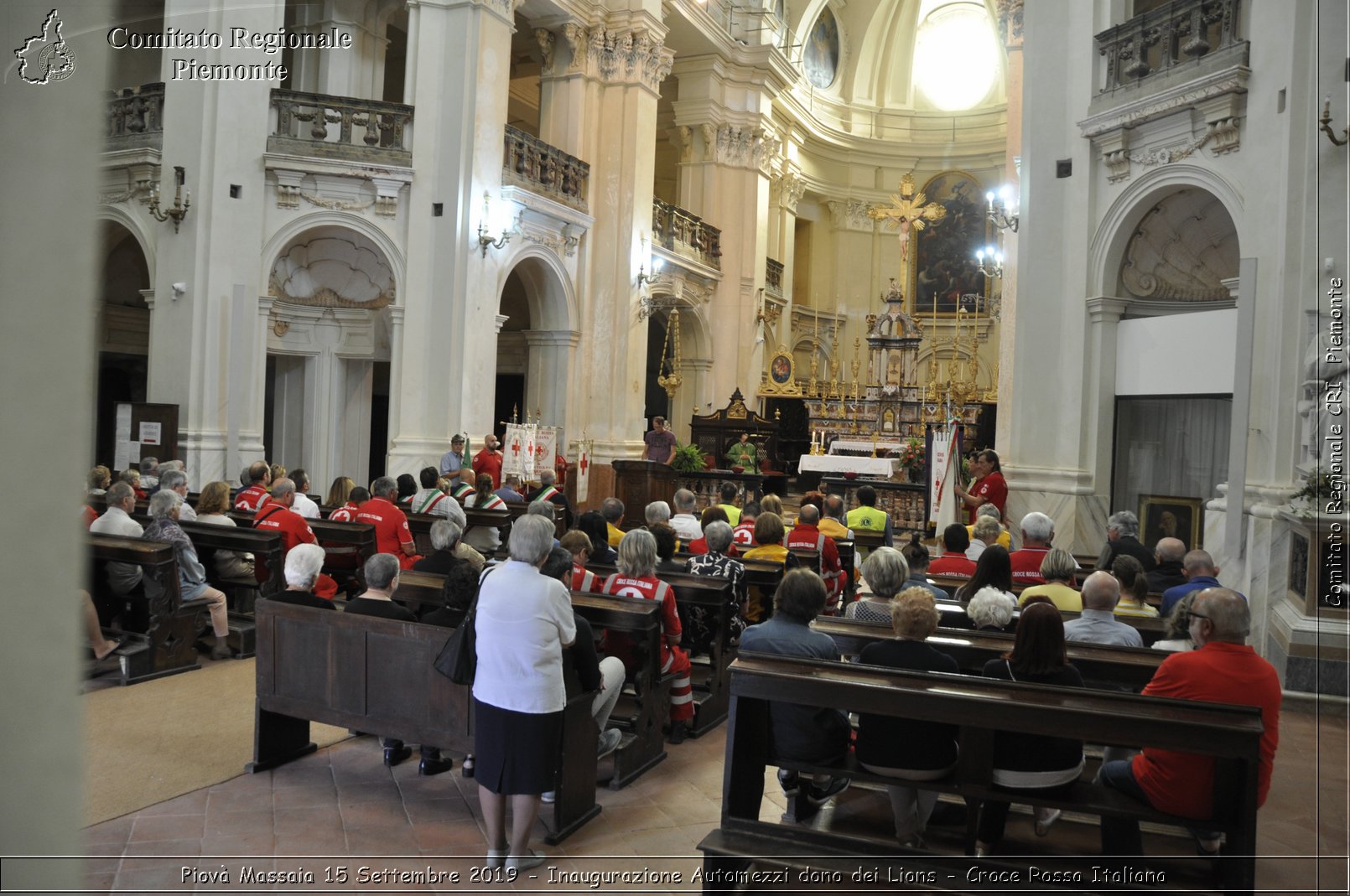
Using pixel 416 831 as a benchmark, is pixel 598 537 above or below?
above

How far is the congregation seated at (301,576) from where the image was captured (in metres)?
4.89

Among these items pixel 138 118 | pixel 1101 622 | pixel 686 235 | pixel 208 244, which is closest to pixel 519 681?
pixel 1101 622

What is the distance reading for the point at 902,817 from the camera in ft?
12.7

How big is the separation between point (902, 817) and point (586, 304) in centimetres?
1354

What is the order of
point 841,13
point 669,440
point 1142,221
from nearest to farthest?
1. point 1142,221
2. point 669,440
3. point 841,13

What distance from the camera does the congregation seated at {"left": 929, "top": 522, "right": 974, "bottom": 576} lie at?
706 cm

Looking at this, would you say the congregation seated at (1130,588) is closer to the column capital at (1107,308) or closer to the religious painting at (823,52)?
the column capital at (1107,308)

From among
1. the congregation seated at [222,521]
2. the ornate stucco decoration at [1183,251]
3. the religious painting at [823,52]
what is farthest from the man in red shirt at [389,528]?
the religious painting at [823,52]

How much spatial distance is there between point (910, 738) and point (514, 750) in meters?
1.54

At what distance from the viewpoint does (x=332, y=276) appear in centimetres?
1455

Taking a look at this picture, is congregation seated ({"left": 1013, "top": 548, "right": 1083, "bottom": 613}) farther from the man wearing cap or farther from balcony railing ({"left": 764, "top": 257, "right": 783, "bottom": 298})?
balcony railing ({"left": 764, "top": 257, "right": 783, "bottom": 298})

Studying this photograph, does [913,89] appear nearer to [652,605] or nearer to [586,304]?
[586,304]

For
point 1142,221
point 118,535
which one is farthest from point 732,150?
point 118,535

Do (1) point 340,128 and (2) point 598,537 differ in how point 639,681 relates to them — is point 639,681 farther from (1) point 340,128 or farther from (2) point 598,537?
(1) point 340,128
